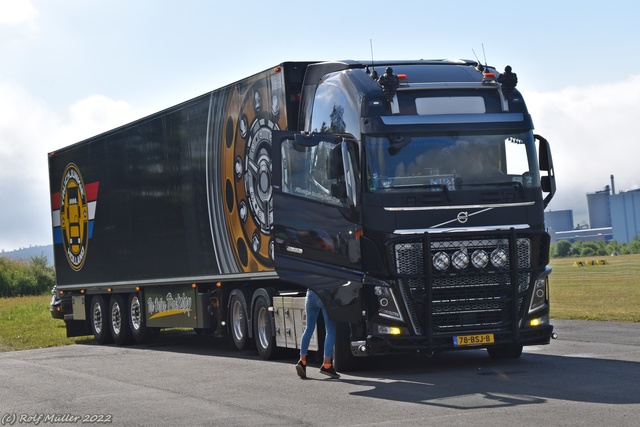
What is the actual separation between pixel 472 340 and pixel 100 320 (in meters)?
13.7

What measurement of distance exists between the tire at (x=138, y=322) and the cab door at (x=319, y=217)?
8.22 meters

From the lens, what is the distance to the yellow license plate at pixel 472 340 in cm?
1302

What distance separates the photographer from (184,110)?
763 inches

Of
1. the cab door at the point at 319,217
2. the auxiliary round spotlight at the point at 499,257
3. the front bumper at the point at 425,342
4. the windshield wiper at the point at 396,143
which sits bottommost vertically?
the front bumper at the point at 425,342

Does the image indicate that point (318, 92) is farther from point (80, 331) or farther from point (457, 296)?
point (80, 331)

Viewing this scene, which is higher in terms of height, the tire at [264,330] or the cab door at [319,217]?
the cab door at [319,217]

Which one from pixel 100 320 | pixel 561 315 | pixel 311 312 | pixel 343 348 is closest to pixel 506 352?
pixel 343 348

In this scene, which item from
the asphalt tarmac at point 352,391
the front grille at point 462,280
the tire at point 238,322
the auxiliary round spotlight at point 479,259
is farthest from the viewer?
the tire at point 238,322

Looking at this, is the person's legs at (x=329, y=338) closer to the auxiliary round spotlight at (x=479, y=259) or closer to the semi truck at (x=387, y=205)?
the semi truck at (x=387, y=205)

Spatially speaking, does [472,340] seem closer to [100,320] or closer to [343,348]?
[343,348]

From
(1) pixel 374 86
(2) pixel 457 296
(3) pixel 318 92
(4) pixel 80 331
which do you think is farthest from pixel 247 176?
(4) pixel 80 331

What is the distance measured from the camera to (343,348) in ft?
46.3

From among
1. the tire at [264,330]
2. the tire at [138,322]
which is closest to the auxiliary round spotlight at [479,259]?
the tire at [264,330]

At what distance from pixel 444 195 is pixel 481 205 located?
47 centimetres
